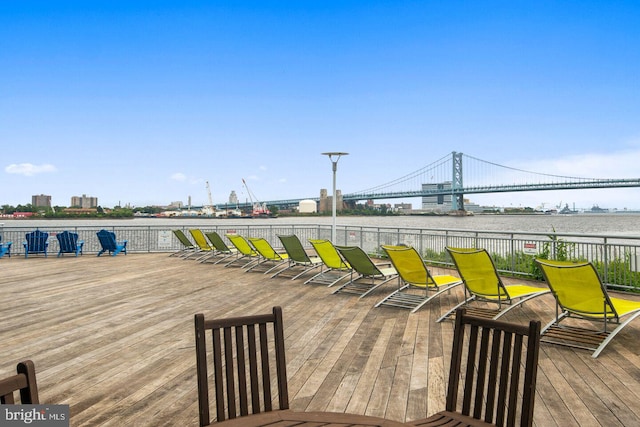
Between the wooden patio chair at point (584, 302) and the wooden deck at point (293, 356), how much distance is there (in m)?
0.20

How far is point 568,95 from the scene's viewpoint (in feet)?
158

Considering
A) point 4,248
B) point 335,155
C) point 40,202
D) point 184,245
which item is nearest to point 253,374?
point 335,155

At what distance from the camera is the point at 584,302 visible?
4441mm

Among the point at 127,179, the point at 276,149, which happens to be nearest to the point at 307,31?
the point at 276,149

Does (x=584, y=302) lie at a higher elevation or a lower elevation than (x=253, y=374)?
lower

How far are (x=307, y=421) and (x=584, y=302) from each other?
12.5ft

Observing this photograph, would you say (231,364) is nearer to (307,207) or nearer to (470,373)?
(470,373)

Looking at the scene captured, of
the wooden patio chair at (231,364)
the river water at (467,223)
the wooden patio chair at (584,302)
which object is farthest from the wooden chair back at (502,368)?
the river water at (467,223)

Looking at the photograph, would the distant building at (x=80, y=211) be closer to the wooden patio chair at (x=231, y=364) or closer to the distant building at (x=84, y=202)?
the distant building at (x=84, y=202)

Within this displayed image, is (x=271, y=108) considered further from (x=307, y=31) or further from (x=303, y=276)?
(x=303, y=276)

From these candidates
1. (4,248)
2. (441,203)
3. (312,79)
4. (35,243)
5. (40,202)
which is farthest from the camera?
(312,79)

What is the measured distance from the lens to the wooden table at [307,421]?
1675 millimetres

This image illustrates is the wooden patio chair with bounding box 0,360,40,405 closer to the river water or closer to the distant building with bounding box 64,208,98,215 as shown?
the river water

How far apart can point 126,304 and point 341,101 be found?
128 feet
